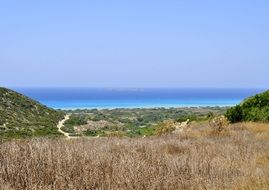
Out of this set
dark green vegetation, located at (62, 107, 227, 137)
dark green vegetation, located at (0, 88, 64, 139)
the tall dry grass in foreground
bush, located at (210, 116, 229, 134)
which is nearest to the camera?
the tall dry grass in foreground

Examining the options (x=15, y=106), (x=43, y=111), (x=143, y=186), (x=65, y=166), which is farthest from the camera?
(x=43, y=111)

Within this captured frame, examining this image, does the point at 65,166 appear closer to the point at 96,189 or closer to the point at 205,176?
the point at 96,189

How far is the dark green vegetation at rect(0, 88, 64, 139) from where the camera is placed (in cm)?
5525

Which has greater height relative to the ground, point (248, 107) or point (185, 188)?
point (248, 107)

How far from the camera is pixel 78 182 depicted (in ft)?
17.0

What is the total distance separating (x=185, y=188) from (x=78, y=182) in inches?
52.3

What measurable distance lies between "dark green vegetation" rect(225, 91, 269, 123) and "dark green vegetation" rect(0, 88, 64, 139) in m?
31.9

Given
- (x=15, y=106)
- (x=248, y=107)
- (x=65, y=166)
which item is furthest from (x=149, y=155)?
(x=15, y=106)

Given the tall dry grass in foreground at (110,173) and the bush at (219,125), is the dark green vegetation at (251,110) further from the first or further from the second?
the tall dry grass in foreground at (110,173)

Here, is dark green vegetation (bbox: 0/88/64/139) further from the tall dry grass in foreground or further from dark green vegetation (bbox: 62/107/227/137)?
the tall dry grass in foreground

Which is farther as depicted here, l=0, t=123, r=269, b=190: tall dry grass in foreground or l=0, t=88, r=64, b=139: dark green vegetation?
l=0, t=88, r=64, b=139: dark green vegetation

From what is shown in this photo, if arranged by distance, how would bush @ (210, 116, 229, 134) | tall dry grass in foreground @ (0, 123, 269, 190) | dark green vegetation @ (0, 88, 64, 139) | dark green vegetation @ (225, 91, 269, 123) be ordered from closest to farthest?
tall dry grass in foreground @ (0, 123, 269, 190) < bush @ (210, 116, 229, 134) < dark green vegetation @ (225, 91, 269, 123) < dark green vegetation @ (0, 88, 64, 139)

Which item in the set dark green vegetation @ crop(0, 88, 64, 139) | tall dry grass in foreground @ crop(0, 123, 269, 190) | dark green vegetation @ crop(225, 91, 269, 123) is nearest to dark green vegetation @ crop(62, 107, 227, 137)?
dark green vegetation @ crop(0, 88, 64, 139)

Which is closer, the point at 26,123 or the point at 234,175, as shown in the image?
the point at 234,175
